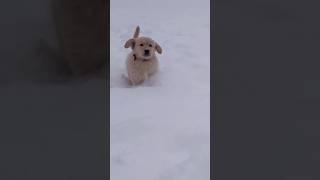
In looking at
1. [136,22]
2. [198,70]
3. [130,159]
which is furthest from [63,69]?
[136,22]

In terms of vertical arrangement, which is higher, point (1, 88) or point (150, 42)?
point (150, 42)

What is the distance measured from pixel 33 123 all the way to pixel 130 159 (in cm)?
31

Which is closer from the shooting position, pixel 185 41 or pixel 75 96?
pixel 75 96

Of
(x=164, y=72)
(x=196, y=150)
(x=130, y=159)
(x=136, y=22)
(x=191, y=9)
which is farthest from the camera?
(x=136, y=22)

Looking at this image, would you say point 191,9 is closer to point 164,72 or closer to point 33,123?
point 164,72

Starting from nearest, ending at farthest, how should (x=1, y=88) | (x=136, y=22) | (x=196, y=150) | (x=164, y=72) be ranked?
(x=1, y=88), (x=196, y=150), (x=164, y=72), (x=136, y=22)

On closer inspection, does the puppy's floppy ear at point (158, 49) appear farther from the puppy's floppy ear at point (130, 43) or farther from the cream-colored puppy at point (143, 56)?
the puppy's floppy ear at point (130, 43)

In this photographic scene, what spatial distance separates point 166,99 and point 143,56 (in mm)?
597

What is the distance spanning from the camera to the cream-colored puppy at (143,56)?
1.79m

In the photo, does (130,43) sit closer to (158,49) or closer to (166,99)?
(158,49)

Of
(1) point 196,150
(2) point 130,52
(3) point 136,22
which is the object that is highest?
(3) point 136,22

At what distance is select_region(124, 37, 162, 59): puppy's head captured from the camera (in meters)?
1.83

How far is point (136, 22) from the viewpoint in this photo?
1.89 m

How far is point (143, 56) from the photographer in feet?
6.08
